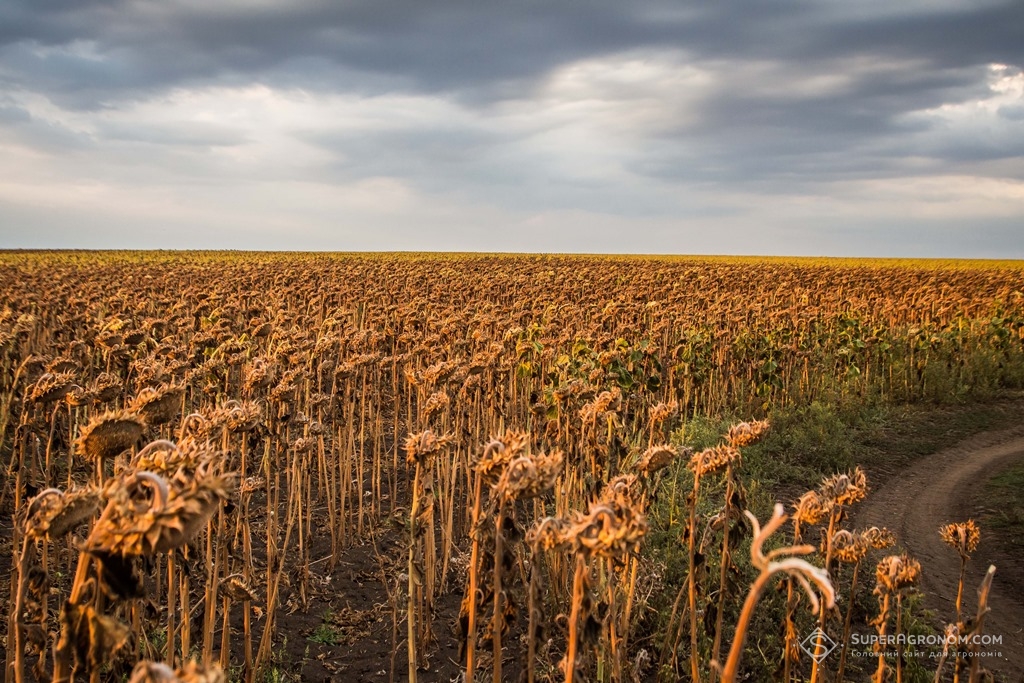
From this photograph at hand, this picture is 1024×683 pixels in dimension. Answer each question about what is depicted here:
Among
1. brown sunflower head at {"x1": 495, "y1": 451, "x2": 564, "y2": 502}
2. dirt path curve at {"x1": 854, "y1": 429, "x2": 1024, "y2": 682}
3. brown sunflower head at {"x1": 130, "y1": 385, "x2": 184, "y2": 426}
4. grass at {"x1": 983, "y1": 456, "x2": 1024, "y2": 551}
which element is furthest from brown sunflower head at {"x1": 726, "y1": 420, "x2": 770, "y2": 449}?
grass at {"x1": 983, "y1": 456, "x2": 1024, "y2": 551}

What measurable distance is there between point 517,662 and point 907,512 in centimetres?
562

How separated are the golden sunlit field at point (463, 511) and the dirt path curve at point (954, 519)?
16cm

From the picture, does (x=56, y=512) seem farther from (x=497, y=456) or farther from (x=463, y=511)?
(x=463, y=511)

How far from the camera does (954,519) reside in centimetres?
840

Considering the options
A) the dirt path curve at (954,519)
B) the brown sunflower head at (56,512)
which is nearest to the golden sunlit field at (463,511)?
the brown sunflower head at (56,512)

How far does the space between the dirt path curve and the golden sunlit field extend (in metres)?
0.16

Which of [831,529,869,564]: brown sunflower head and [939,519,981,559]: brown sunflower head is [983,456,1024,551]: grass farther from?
[831,529,869,564]: brown sunflower head

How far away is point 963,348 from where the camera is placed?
1698 centimetres

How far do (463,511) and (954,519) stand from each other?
5549mm

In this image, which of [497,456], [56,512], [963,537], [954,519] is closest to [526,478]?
[497,456]

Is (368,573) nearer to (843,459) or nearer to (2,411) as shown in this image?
(2,411)

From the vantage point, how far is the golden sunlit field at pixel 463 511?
251 centimetres

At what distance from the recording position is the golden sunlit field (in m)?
2.51

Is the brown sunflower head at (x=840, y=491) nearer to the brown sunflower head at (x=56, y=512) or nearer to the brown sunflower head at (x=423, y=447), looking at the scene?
the brown sunflower head at (x=423, y=447)
